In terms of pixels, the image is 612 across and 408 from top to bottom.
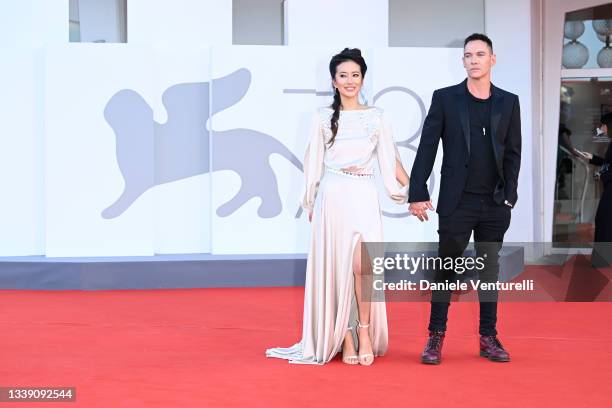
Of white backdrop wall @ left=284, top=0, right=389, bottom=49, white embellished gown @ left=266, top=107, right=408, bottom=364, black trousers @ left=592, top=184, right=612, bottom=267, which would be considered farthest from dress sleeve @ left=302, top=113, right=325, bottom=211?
black trousers @ left=592, top=184, right=612, bottom=267

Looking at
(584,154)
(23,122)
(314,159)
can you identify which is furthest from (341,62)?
(584,154)

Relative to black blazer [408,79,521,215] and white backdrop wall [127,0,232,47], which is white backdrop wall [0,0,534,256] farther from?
black blazer [408,79,521,215]

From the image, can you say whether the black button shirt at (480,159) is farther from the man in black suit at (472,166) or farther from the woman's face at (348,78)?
the woman's face at (348,78)

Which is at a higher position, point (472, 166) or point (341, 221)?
point (472, 166)

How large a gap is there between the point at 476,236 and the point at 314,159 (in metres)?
0.93

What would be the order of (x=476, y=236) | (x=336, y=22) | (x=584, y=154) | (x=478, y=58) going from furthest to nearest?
1. (x=584, y=154)
2. (x=336, y=22)
3. (x=476, y=236)
4. (x=478, y=58)

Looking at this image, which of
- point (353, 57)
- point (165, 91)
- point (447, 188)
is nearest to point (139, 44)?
point (165, 91)

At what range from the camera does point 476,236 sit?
464 cm

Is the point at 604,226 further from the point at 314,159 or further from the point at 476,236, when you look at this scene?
the point at 314,159

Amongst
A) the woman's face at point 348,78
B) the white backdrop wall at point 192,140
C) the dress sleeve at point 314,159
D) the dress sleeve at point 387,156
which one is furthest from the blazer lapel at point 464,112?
the white backdrop wall at point 192,140

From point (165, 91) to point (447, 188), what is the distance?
4565 millimetres

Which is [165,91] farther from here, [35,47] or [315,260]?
[315,260]

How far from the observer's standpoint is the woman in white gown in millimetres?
4723

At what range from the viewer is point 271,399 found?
387 cm
